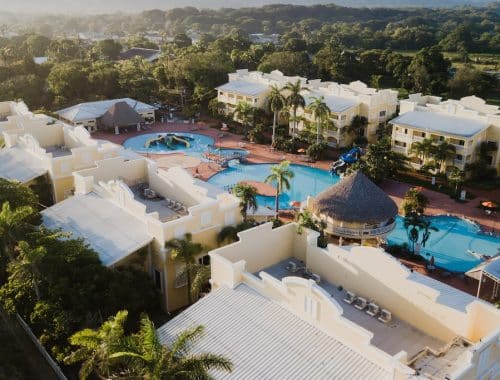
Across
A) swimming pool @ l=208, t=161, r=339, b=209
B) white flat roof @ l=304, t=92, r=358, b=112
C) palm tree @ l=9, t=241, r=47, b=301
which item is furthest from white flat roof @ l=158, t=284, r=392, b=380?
white flat roof @ l=304, t=92, r=358, b=112

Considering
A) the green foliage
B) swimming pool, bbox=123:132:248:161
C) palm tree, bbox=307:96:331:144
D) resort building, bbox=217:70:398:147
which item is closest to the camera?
the green foliage

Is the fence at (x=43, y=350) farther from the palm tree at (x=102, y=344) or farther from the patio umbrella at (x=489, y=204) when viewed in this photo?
the patio umbrella at (x=489, y=204)

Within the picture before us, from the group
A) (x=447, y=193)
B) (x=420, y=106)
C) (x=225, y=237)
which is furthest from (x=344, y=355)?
(x=420, y=106)

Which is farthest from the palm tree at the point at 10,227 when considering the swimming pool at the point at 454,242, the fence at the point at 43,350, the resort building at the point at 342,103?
the resort building at the point at 342,103

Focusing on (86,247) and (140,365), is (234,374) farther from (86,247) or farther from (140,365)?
(86,247)

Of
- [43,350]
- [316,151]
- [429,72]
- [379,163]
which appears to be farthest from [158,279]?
[429,72]

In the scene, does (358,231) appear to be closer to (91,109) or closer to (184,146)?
(184,146)

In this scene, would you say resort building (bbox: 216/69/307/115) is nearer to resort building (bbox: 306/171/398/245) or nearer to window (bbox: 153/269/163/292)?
resort building (bbox: 306/171/398/245)
